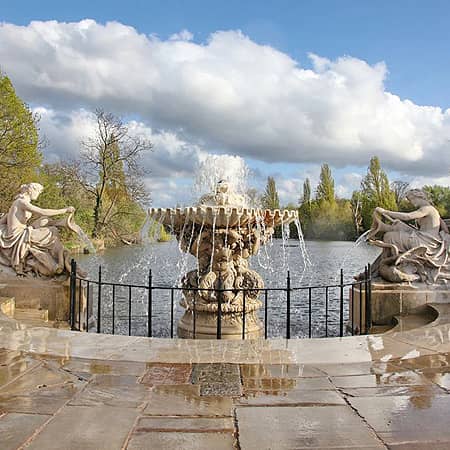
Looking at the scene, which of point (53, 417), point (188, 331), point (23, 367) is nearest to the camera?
point (53, 417)

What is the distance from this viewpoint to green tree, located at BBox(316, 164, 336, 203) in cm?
6694

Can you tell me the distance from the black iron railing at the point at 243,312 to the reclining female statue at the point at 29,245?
0.57 m

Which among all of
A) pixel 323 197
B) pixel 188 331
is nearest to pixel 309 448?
pixel 188 331

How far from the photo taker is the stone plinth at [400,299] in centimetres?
857

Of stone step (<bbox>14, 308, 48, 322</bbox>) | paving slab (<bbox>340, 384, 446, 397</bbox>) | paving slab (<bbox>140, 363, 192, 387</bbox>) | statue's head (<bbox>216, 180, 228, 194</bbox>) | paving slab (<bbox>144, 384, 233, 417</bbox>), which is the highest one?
statue's head (<bbox>216, 180, 228, 194</bbox>)

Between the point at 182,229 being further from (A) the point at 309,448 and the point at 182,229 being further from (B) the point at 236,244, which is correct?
(A) the point at 309,448

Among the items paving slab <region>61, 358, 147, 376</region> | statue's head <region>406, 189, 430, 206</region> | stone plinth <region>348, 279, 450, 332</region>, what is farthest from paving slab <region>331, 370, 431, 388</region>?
statue's head <region>406, 189, 430, 206</region>

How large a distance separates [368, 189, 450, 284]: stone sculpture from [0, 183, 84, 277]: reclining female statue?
5.84m

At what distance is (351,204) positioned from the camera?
2613 inches

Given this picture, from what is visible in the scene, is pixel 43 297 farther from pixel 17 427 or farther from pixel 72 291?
pixel 17 427

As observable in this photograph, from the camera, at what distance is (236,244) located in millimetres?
9211

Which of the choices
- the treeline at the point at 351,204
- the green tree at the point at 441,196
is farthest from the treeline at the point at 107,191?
the green tree at the point at 441,196

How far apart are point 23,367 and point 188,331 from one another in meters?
4.52

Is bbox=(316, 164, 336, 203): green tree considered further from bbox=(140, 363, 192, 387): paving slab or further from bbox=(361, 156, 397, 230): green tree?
bbox=(140, 363, 192, 387): paving slab
